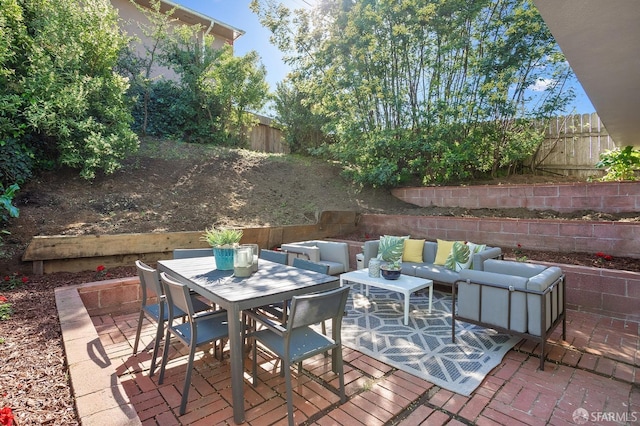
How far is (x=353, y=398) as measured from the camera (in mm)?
2137

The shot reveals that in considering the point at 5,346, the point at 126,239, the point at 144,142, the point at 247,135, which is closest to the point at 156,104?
the point at 144,142

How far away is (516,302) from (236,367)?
234 cm

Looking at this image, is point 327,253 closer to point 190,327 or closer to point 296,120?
point 190,327

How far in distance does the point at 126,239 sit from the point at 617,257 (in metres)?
6.52

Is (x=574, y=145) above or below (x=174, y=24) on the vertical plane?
below

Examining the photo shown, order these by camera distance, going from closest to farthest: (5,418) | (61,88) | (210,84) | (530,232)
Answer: (5,418) → (61,88) → (530,232) → (210,84)

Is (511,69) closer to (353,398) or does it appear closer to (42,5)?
(353,398)

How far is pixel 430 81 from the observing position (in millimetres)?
6633

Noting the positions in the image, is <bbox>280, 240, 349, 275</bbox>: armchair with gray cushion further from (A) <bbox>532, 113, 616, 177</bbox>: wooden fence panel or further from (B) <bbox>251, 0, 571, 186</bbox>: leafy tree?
(A) <bbox>532, 113, 616, 177</bbox>: wooden fence panel

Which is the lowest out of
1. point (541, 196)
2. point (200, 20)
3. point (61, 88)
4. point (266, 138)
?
point (541, 196)

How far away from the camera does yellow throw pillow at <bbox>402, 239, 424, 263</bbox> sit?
4836 millimetres

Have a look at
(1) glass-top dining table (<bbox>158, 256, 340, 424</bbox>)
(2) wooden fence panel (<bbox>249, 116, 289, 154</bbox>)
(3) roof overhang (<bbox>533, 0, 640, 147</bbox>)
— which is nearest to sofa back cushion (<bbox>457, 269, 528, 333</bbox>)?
(1) glass-top dining table (<bbox>158, 256, 340, 424</bbox>)

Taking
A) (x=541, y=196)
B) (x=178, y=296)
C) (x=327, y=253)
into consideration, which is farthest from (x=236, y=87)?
(x=178, y=296)

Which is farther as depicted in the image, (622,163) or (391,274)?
(622,163)
